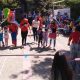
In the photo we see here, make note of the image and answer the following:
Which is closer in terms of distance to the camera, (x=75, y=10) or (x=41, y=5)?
(x=75, y=10)

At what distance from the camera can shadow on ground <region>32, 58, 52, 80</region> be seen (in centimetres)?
1040

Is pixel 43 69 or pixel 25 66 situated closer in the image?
pixel 43 69

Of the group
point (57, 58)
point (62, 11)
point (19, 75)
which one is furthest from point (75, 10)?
point (57, 58)

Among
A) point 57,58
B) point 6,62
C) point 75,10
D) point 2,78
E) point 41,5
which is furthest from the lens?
point 41,5

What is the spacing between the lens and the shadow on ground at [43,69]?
10402mm

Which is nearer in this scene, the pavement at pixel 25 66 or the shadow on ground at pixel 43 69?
the pavement at pixel 25 66

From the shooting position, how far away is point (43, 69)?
11203 mm

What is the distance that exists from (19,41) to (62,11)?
833cm

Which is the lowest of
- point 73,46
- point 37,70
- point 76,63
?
point 37,70

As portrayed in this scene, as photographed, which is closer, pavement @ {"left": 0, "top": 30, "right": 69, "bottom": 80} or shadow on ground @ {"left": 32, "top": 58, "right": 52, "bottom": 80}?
pavement @ {"left": 0, "top": 30, "right": 69, "bottom": 80}

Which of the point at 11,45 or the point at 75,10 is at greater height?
the point at 75,10

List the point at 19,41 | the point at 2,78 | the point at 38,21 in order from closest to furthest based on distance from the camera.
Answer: the point at 2,78 → the point at 38,21 → the point at 19,41

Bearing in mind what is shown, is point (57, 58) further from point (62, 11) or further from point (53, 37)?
→ point (62, 11)

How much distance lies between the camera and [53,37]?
47.8 ft
